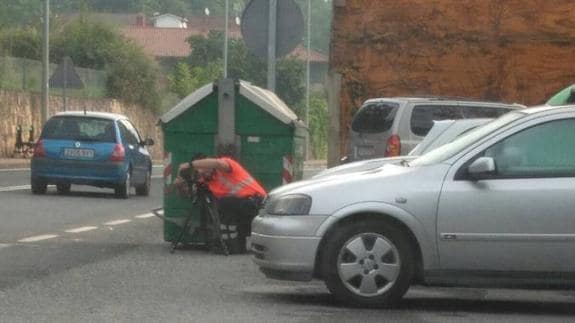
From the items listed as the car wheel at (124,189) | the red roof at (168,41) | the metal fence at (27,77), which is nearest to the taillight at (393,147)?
the car wheel at (124,189)

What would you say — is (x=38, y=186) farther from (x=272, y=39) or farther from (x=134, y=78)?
(x=134, y=78)

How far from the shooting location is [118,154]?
1113 inches

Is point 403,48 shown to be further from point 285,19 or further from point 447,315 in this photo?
point 447,315

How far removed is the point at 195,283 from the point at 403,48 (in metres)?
8.26

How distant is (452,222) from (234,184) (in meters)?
5.23

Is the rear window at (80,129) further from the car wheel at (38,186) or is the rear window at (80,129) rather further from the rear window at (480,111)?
the rear window at (480,111)

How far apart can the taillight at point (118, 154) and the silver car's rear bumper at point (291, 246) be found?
52.5 ft

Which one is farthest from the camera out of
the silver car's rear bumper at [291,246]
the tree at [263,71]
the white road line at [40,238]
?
the tree at [263,71]

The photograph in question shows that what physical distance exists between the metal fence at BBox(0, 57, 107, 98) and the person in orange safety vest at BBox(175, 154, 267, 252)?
122 ft

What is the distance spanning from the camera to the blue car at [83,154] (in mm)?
27922

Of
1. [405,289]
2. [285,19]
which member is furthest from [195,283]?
[285,19]

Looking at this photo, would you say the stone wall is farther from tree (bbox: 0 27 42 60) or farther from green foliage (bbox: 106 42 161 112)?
tree (bbox: 0 27 42 60)

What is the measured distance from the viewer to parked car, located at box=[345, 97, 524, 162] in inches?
833

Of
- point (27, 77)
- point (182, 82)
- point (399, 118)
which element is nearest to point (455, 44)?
point (399, 118)
